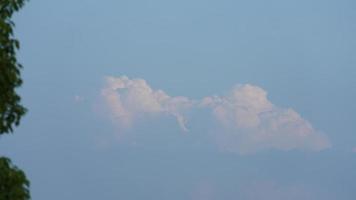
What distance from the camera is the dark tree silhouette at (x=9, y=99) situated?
22578 mm

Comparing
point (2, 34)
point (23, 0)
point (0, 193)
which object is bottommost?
point (0, 193)

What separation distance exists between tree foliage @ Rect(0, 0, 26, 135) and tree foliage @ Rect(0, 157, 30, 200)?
960mm

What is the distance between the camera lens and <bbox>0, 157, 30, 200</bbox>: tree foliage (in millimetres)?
22469

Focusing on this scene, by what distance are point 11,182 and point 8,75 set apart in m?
2.44

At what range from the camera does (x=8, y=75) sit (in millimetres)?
22766

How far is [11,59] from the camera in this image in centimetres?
2289

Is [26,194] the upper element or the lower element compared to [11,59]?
lower

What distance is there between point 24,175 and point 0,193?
72 centimetres

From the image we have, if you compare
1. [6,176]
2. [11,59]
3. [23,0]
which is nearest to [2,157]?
[6,176]

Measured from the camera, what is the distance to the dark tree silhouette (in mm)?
22578

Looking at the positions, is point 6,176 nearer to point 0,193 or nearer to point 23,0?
point 0,193

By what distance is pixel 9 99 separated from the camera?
75.6ft

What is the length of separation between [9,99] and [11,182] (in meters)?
1.94

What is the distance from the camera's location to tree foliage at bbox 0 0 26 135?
22719 millimetres
